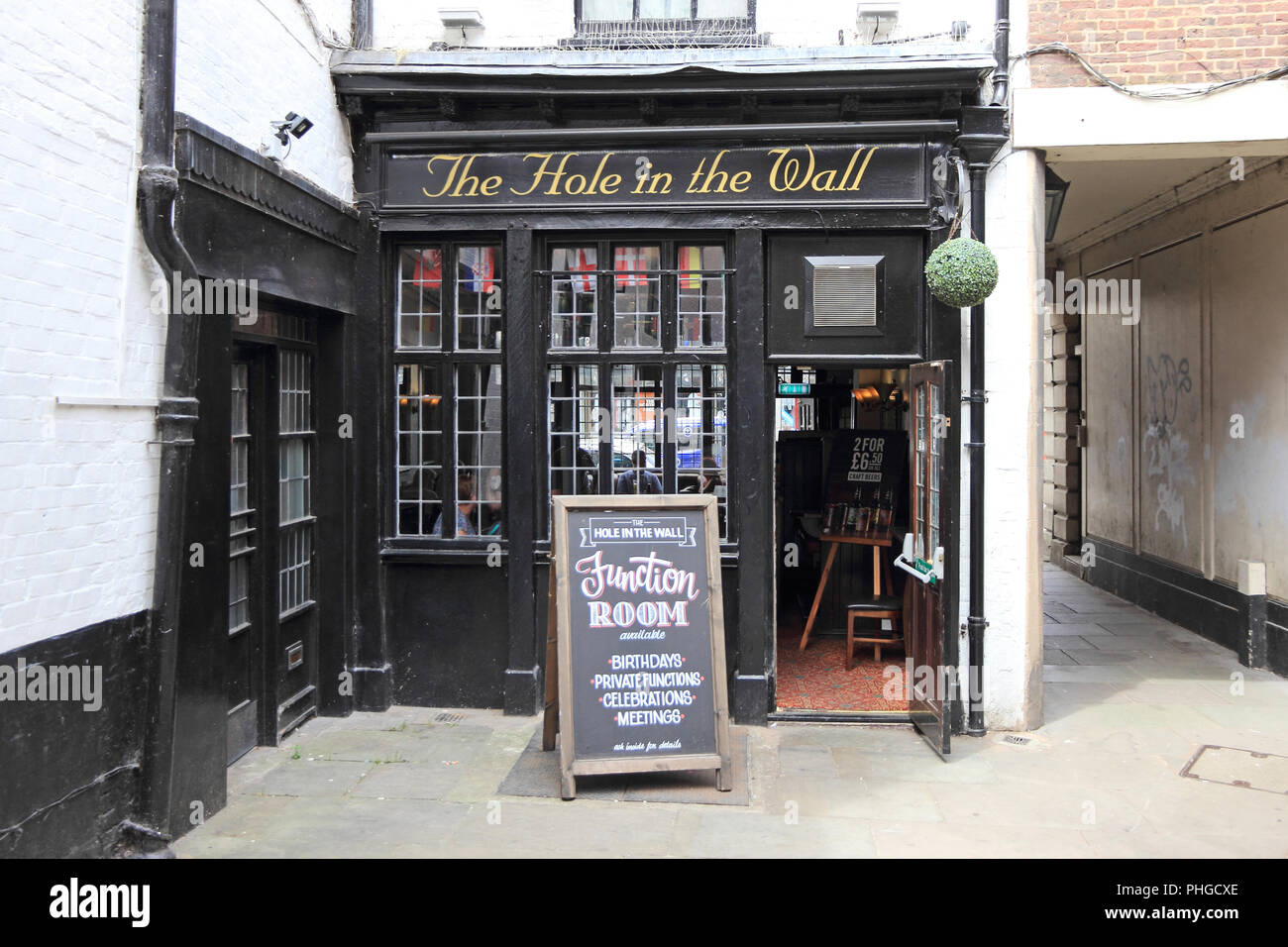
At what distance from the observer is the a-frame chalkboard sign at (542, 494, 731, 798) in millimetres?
5660

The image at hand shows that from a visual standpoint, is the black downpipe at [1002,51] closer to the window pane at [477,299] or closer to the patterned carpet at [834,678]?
the window pane at [477,299]

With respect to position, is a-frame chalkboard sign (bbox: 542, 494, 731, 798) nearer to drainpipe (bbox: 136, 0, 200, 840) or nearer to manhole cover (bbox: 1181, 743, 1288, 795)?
drainpipe (bbox: 136, 0, 200, 840)

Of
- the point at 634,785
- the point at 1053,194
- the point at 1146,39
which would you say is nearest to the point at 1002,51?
the point at 1146,39

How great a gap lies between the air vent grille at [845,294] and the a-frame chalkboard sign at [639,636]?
1.84m

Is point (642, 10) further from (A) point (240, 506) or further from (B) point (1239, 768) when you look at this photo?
(B) point (1239, 768)

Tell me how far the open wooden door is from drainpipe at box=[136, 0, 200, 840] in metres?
4.40

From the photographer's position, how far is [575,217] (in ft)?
22.9

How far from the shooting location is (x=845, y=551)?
8.95m

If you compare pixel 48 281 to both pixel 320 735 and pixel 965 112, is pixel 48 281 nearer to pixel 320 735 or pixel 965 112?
pixel 320 735

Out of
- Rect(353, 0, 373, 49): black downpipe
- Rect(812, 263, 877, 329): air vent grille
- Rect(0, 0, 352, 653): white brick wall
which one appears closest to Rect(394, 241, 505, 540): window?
Rect(353, 0, 373, 49): black downpipe

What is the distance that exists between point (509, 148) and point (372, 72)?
1049mm

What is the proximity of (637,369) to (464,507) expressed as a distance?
1631 mm

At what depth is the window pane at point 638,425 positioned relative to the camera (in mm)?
7129

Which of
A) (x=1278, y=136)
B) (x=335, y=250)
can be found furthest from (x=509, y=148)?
(x=1278, y=136)
